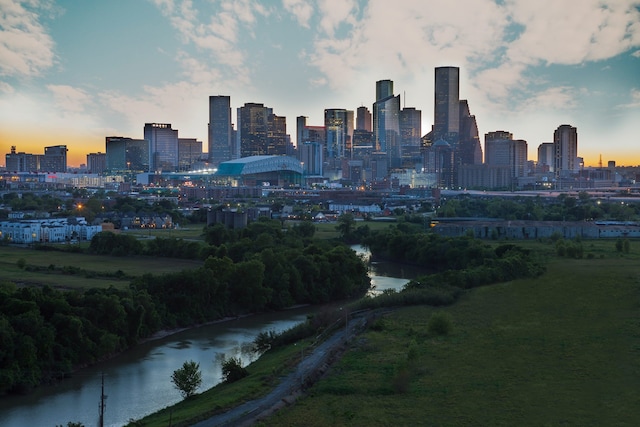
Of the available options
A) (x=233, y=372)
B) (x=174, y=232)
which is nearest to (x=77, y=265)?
(x=174, y=232)

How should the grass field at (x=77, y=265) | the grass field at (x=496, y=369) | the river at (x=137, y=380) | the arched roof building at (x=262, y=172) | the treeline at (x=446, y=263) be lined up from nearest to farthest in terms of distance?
1. the grass field at (x=496, y=369)
2. the river at (x=137, y=380)
3. the treeline at (x=446, y=263)
4. the grass field at (x=77, y=265)
5. the arched roof building at (x=262, y=172)

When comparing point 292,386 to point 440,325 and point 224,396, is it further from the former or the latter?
point 440,325

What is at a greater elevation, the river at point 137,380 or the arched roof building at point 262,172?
the arched roof building at point 262,172

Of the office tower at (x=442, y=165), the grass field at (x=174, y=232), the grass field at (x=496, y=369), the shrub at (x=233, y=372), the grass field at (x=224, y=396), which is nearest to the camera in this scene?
the grass field at (x=496, y=369)

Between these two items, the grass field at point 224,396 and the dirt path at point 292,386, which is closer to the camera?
the dirt path at point 292,386

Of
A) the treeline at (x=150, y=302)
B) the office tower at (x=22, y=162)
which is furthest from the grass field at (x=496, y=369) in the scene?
the office tower at (x=22, y=162)

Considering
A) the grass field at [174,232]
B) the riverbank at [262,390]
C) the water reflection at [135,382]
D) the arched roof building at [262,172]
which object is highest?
the arched roof building at [262,172]

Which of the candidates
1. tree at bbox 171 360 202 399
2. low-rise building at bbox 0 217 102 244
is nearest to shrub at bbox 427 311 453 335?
tree at bbox 171 360 202 399

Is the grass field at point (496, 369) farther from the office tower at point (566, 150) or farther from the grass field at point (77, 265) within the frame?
the office tower at point (566, 150)
